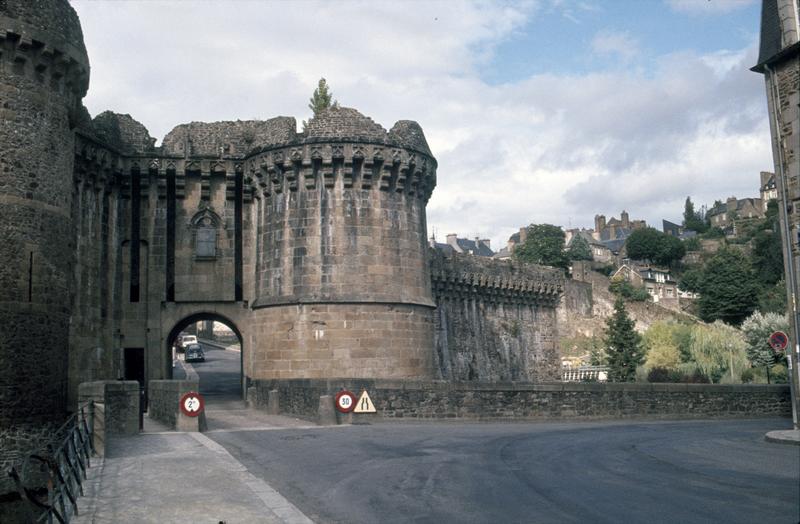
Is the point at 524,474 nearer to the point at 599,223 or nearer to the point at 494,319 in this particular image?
the point at 494,319

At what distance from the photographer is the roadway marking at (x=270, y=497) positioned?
8.30 metres

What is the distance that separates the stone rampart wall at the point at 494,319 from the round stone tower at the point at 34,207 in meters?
18.0

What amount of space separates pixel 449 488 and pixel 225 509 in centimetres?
259

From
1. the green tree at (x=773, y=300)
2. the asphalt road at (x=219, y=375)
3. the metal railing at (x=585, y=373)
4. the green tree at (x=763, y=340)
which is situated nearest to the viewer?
the asphalt road at (x=219, y=375)

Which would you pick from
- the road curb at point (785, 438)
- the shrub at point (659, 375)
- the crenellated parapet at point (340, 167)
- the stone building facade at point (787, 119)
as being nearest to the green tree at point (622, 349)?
the shrub at point (659, 375)

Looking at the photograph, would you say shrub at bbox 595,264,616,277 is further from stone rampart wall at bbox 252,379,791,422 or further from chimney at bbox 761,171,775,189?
stone rampart wall at bbox 252,379,791,422

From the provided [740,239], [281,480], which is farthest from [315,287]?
[740,239]

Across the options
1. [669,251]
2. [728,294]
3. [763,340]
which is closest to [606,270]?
[669,251]

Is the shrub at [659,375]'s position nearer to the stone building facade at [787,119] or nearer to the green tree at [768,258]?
the stone building facade at [787,119]

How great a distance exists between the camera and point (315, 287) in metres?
24.4

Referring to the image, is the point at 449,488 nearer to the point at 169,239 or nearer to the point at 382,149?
the point at 382,149

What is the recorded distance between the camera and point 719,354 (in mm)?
39062

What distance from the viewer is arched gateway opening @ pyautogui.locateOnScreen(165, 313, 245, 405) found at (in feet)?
88.4

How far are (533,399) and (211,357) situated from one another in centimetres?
3630
